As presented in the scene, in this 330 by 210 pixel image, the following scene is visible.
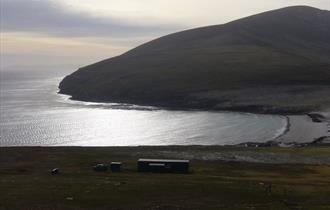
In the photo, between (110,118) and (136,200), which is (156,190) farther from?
(110,118)

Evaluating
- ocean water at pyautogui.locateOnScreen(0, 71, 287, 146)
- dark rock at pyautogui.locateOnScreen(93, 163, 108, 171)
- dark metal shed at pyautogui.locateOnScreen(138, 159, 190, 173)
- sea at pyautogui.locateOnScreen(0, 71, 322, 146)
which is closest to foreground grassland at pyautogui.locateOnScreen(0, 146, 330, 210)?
dark metal shed at pyautogui.locateOnScreen(138, 159, 190, 173)

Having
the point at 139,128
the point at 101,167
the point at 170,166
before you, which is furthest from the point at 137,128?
the point at 170,166

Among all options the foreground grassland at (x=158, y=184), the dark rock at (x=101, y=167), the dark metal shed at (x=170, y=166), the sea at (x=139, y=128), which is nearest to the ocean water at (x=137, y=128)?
the sea at (x=139, y=128)

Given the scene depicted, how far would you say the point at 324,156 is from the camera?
88.6 m

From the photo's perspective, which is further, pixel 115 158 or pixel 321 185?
pixel 115 158

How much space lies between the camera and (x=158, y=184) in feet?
192

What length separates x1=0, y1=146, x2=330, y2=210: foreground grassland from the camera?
49469 mm

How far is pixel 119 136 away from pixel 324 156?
237 ft

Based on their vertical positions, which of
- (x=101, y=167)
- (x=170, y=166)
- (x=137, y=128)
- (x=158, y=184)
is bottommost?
(x=137, y=128)

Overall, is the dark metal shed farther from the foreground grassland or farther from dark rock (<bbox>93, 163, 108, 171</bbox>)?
dark rock (<bbox>93, 163, 108, 171</bbox>)

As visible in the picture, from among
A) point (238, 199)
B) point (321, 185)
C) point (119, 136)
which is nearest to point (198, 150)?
point (321, 185)

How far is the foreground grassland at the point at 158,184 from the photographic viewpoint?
1948 inches

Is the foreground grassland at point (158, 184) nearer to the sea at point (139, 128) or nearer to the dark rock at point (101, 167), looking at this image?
the dark rock at point (101, 167)

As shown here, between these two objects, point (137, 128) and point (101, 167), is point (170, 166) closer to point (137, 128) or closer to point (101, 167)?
point (101, 167)
